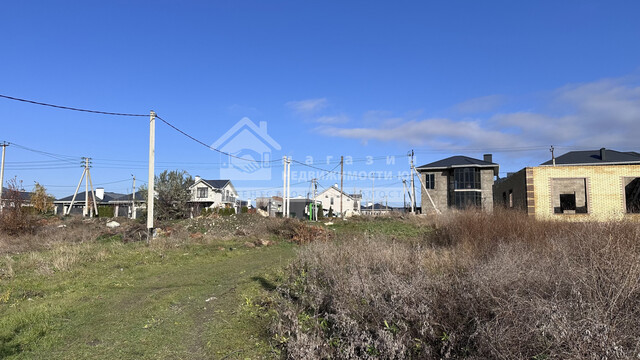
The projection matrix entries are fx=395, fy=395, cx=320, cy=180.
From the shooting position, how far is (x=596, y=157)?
113ft

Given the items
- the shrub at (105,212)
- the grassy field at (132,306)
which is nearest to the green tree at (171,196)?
the shrub at (105,212)

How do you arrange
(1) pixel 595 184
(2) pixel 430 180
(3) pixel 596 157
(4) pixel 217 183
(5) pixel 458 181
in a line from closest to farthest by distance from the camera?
(1) pixel 595 184
(3) pixel 596 157
(5) pixel 458 181
(2) pixel 430 180
(4) pixel 217 183

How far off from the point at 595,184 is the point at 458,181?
2344 centimetres

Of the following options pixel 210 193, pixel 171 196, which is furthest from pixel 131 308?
pixel 210 193

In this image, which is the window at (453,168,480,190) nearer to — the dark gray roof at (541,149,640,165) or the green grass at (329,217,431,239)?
the dark gray roof at (541,149,640,165)

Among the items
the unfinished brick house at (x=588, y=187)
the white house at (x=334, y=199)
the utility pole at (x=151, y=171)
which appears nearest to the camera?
the utility pole at (x=151, y=171)

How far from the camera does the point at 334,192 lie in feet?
269

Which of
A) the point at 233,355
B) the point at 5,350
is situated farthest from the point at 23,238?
the point at 233,355

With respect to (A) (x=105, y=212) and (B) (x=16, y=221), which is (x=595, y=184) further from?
(A) (x=105, y=212)

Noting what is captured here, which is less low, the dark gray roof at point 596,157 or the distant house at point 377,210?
the dark gray roof at point 596,157

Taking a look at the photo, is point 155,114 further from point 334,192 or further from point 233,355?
point 334,192

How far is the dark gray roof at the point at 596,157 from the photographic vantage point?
107ft

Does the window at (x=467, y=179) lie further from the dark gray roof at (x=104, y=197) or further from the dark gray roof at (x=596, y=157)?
the dark gray roof at (x=104, y=197)

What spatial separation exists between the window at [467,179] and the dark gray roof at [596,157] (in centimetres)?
666
